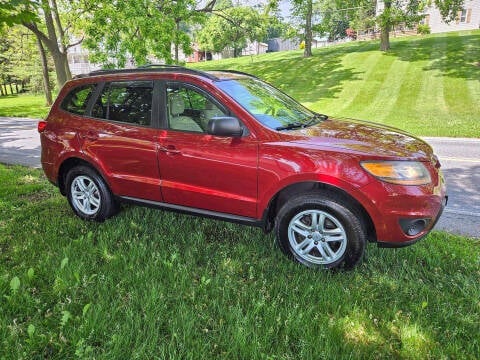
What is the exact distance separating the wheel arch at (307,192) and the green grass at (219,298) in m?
0.36

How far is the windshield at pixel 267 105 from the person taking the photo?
387cm

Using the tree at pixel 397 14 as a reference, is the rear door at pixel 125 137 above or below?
below

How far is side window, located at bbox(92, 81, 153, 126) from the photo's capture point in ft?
13.9

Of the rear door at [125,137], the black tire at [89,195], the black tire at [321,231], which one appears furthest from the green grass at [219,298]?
the rear door at [125,137]

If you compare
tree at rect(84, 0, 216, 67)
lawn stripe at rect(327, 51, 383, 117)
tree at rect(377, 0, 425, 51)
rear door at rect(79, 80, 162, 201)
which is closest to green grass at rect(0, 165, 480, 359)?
rear door at rect(79, 80, 162, 201)

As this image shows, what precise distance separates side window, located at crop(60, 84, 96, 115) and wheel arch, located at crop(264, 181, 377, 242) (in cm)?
272

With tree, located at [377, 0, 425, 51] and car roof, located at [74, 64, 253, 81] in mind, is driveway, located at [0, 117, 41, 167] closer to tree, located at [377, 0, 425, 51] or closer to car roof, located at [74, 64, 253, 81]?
car roof, located at [74, 64, 253, 81]

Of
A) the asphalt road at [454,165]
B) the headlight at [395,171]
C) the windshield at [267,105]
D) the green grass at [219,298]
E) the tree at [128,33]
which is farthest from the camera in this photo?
the tree at [128,33]

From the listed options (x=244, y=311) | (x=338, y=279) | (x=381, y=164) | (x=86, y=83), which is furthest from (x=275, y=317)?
(x=86, y=83)

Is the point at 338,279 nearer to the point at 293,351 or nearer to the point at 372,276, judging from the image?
the point at 372,276

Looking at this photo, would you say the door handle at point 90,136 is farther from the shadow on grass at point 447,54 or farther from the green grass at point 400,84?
the shadow on grass at point 447,54

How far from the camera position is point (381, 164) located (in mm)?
3217

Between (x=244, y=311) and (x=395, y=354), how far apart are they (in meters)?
1.10

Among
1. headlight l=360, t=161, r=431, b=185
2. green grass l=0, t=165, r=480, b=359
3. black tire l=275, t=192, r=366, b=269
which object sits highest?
headlight l=360, t=161, r=431, b=185
